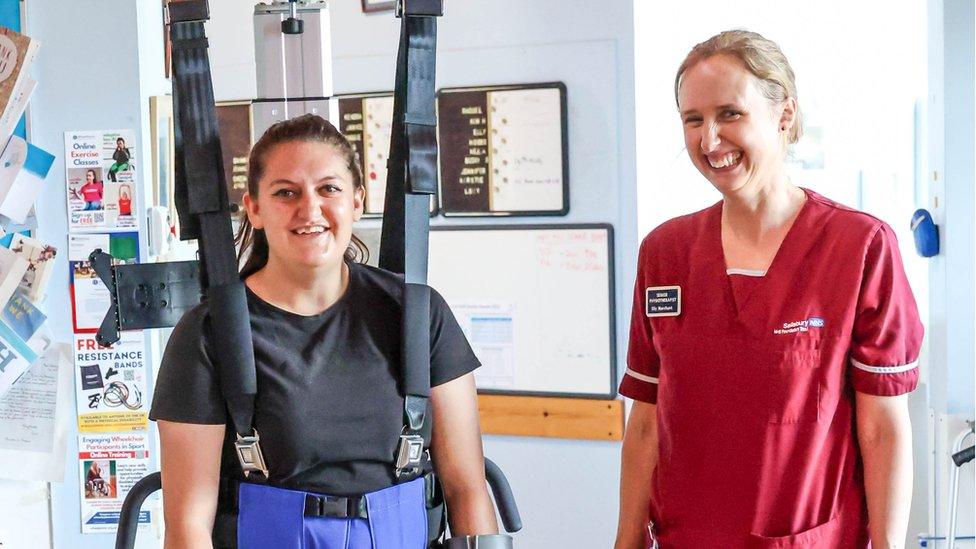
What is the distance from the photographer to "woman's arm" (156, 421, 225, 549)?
1316 millimetres

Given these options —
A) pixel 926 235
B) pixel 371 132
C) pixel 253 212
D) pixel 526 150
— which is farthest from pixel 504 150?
pixel 253 212

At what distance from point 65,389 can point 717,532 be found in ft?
4.13

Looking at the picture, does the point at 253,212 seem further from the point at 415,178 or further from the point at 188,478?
the point at 188,478

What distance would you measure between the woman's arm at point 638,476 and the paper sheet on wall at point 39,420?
1084 millimetres

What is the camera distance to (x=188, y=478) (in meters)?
1.32

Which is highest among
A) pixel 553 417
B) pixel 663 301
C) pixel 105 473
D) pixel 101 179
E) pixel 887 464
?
pixel 101 179

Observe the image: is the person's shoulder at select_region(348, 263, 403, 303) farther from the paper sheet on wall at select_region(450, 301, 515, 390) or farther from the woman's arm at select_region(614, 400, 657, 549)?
the paper sheet on wall at select_region(450, 301, 515, 390)

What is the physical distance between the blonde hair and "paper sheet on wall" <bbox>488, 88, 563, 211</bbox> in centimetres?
154

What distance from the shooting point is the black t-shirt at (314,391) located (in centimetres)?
132

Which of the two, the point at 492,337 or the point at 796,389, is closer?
the point at 796,389

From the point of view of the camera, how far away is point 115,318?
1.45 meters

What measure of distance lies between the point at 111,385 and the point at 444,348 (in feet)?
2.98

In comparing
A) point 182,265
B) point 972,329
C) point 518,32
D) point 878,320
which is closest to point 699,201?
point 518,32

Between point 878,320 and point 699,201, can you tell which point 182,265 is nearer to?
point 878,320
